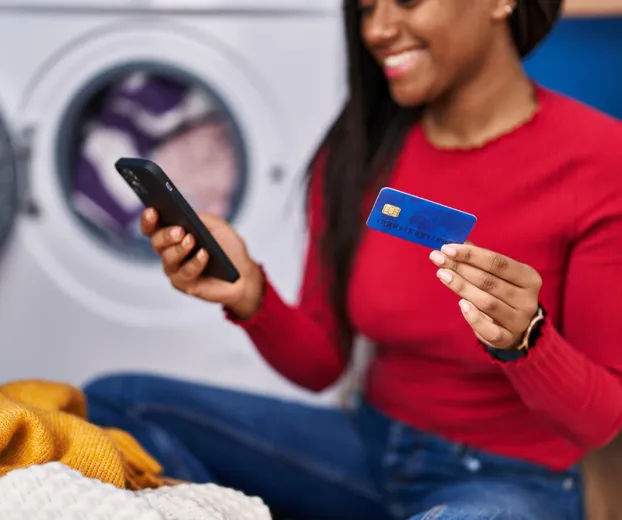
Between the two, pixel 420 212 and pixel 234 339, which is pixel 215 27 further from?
pixel 420 212

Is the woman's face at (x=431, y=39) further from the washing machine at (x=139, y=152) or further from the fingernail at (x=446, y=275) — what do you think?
the washing machine at (x=139, y=152)

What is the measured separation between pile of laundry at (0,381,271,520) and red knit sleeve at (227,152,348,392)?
0.25m

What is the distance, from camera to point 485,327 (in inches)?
26.0

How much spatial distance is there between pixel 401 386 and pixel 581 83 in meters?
0.82

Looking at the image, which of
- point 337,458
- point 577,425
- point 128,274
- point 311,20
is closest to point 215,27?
point 311,20

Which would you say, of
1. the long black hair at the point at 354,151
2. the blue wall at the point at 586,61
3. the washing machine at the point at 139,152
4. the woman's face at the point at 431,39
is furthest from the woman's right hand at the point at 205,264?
the blue wall at the point at 586,61

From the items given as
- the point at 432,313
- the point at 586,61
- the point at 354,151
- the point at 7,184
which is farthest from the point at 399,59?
the point at 7,184

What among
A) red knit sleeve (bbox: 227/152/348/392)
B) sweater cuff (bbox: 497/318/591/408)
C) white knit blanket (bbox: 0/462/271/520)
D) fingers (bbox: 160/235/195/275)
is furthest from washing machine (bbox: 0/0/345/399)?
white knit blanket (bbox: 0/462/271/520)

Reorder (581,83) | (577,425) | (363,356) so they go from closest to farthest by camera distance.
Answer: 1. (577,425)
2. (363,356)
3. (581,83)

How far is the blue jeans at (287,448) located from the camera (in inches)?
37.2

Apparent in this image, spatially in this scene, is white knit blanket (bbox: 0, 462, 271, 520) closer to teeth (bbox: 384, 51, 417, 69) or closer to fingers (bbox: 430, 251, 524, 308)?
fingers (bbox: 430, 251, 524, 308)

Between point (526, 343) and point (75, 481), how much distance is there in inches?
15.3

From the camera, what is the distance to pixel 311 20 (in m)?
1.41

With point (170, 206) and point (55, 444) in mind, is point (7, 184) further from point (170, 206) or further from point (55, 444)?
point (55, 444)
